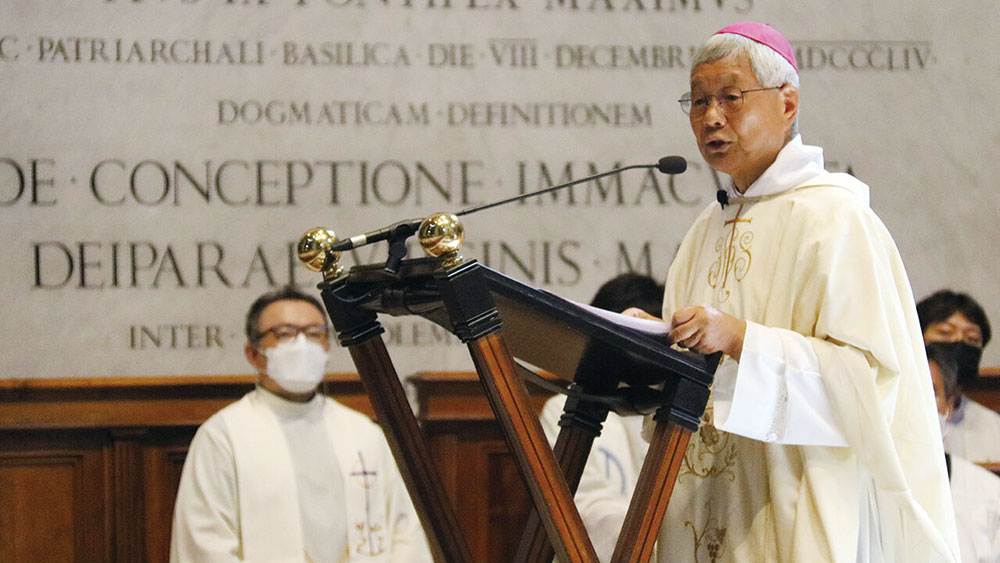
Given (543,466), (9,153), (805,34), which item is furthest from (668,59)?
(543,466)

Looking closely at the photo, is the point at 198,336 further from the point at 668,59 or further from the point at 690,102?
the point at 690,102

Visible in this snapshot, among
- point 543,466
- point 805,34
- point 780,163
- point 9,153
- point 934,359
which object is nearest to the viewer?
point 543,466

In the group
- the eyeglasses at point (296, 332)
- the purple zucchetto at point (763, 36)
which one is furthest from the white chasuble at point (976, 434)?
the purple zucchetto at point (763, 36)

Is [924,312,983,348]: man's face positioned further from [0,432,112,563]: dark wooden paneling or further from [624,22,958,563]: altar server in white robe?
[0,432,112,563]: dark wooden paneling

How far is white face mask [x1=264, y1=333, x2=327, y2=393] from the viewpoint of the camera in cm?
509

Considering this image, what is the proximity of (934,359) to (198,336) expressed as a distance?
134 inches

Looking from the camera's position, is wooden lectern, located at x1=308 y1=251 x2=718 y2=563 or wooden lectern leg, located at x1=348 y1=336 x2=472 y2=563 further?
wooden lectern leg, located at x1=348 y1=336 x2=472 y2=563

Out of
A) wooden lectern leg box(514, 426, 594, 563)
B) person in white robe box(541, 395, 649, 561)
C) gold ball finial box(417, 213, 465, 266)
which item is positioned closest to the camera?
gold ball finial box(417, 213, 465, 266)

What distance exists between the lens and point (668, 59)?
20.1 feet

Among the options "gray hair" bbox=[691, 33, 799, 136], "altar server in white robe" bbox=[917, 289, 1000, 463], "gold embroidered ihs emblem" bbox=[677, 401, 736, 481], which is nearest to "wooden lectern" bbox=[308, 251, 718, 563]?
"gold embroidered ihs emblem" bbox=[677, 401, 736, 481]

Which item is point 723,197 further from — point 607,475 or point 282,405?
point 282,405

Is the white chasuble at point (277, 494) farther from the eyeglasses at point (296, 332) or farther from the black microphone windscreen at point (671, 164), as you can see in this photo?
the black microphone windscreen at point (671, 164)

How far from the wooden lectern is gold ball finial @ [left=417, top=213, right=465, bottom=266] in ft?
0.06

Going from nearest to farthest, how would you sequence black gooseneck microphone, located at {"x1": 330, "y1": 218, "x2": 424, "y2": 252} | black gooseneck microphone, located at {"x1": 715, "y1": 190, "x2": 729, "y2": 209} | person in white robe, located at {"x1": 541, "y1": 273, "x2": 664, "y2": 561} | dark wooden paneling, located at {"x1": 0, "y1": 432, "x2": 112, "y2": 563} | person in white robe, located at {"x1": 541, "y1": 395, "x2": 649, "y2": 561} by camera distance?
black gooseneck microphone, located at {"x1": 330, "y1": 218, "x2": 424, "y2": 252}
black gooseneck microphone, located at {"x1": 715, "y1": 190, "x2": 729, "y2": 209}
person in white robe, located at {"x1": 541, "y1": 395, "x2": 649, "y2": 561}
person in white robe, located at {"x1": 541, "y1": 273, "x2": 664, "y2": 561}
dark wooden paneling, located at {"x1": 0, "y1": 432, "x2": 112, "y2": 563}
